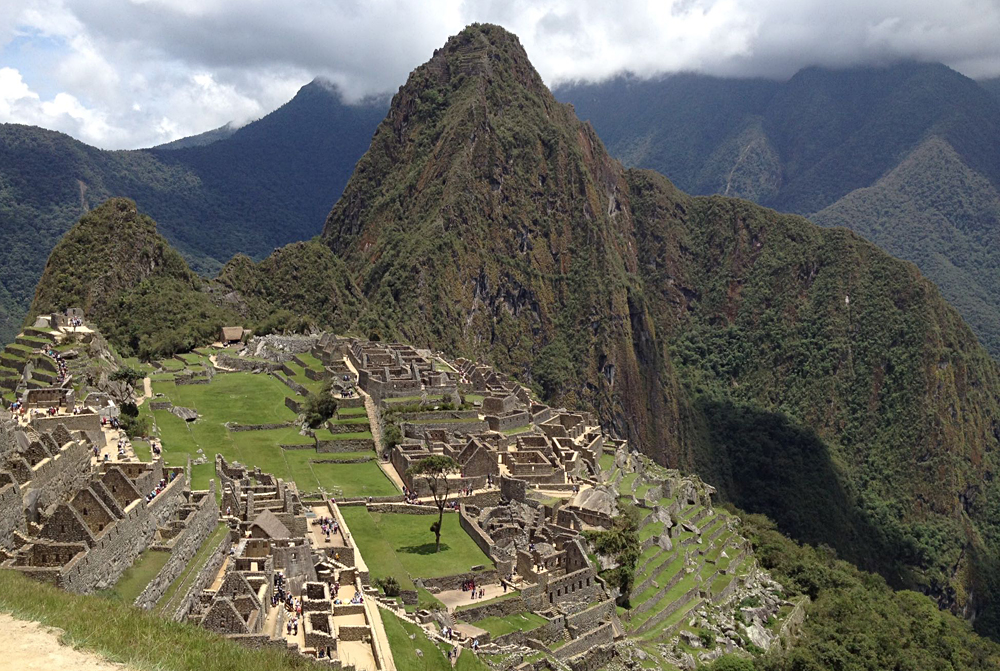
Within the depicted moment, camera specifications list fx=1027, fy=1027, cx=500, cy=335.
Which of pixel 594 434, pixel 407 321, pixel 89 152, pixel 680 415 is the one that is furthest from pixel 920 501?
pixel 89 152

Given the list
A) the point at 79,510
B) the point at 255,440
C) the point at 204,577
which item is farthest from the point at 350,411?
the point at 79,510

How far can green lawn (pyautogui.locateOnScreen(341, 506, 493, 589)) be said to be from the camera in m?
37.4

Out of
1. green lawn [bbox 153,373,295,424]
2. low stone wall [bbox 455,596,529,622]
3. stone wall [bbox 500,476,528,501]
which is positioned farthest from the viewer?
green lawn [bbox 153,373,295,424]

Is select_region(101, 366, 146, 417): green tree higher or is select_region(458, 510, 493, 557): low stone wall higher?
select_region(101, 366, 146, 417): green tree

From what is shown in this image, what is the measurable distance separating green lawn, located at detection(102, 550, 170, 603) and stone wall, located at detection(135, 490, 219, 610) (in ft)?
0.46

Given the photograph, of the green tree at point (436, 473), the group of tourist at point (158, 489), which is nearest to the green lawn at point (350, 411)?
the green tree at point (436, 473)

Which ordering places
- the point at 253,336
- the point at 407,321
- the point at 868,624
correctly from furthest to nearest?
the point at 407,321, the point at 253,336, the point at 868,624

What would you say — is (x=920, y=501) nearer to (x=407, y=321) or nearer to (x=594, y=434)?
(x=407, y=321)

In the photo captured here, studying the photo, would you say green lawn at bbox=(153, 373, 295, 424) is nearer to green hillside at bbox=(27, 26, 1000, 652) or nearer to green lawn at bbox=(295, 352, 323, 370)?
green lawn at bbox=(295, 352, 323, 370)

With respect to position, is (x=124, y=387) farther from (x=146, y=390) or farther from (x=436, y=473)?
(x=436, y=473)

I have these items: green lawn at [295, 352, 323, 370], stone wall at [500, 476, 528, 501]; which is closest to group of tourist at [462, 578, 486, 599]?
stone wall at [500, 476, 528, 501]

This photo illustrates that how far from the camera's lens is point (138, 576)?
25.5 m

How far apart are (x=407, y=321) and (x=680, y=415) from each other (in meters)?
63.9

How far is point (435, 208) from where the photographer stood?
17188cm
